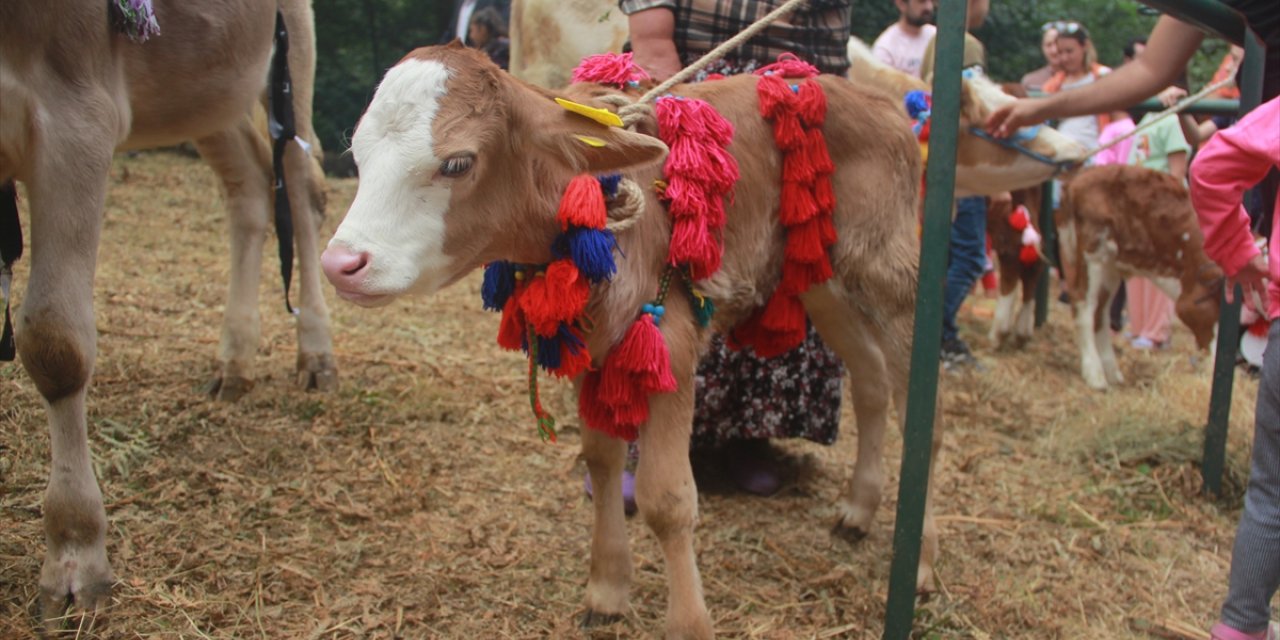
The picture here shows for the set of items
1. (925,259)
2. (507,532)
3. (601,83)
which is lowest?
(507,532)

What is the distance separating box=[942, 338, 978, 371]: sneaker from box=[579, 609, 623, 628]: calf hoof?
419 cm

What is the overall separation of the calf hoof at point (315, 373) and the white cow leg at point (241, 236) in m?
0.22

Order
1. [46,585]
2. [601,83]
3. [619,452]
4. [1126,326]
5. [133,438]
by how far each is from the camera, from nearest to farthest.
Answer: [46,585] → [601,83] → [619,452] → [133,438] → [1126,326]

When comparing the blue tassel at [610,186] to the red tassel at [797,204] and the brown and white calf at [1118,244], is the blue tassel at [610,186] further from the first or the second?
the brown and white calf at [1118,244]

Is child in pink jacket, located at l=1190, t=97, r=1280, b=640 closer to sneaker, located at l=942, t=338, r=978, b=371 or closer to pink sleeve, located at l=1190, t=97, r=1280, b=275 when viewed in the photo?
pink sleeve, located at l=1190, t=97, r=1280, b=275

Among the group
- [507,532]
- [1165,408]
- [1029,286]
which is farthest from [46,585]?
[1029,286]

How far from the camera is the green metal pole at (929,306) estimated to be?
8.27ft

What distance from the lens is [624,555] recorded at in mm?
2936

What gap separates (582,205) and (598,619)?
124cm

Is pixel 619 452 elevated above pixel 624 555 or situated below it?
above

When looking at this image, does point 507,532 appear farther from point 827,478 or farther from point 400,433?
point 827,478

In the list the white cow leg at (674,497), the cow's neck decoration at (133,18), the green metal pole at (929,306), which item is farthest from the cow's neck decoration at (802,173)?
the cow's neck decoration at (133,18)

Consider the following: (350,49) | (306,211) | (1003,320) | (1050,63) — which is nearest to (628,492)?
(306,211)

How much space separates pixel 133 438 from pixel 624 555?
70.1 inches
